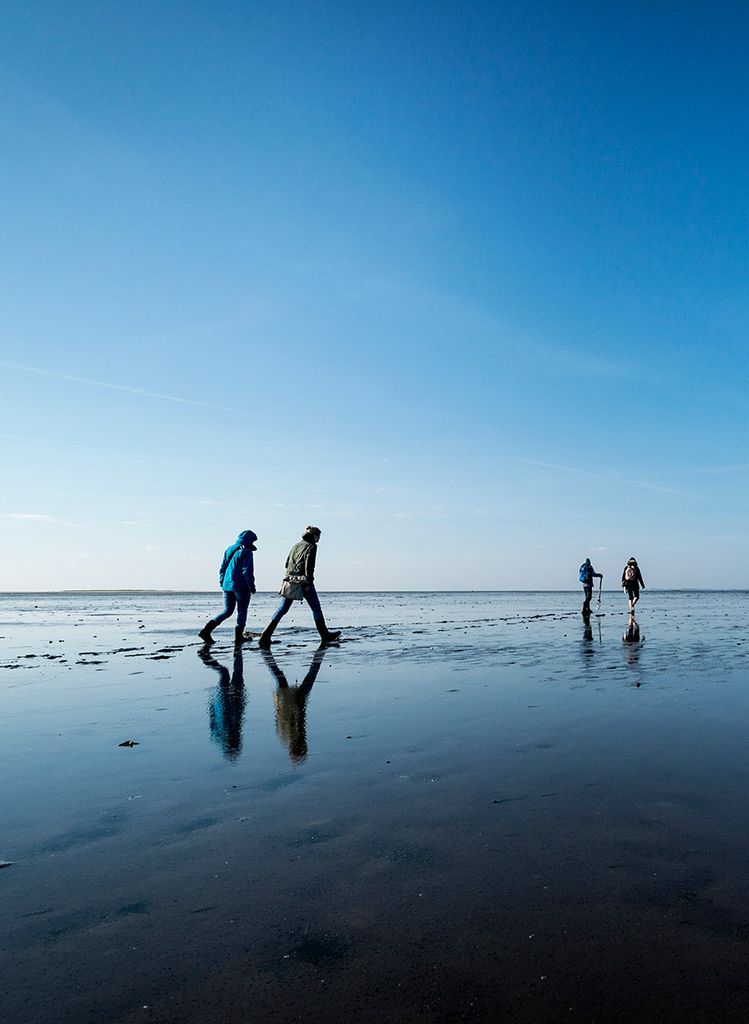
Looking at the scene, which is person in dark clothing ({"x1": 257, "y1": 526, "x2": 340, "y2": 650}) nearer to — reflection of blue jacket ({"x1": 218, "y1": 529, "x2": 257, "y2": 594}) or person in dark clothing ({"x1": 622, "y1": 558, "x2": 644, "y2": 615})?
reflection of blue jacket ({"x1": 218, "y1": 529, "x2": 257, "y2": 594})

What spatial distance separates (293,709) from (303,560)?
8.01 meters

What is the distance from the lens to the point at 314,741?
21.0 feet

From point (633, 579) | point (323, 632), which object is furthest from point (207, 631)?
point (633, 579)

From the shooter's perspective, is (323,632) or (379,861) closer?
(379,861)

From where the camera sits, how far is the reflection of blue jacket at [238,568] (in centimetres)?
1617

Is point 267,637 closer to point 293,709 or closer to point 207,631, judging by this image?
point 207,631

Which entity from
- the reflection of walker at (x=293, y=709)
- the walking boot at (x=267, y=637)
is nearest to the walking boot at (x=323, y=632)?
the walking boot at (x=267, y=637)

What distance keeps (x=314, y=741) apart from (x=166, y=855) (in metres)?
2.81

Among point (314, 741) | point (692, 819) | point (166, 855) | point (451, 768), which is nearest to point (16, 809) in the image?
point (166, 855)

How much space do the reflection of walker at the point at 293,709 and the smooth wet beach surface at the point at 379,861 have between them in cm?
7

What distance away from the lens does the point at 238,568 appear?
1622cm

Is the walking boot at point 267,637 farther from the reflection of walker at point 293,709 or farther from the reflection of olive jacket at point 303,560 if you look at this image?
the reflection of walker at point 293,709

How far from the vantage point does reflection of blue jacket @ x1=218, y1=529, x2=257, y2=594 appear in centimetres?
1617

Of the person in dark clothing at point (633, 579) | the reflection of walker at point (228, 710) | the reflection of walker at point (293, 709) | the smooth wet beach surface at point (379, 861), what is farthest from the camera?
the person in dark clothing at point (633, 579)
